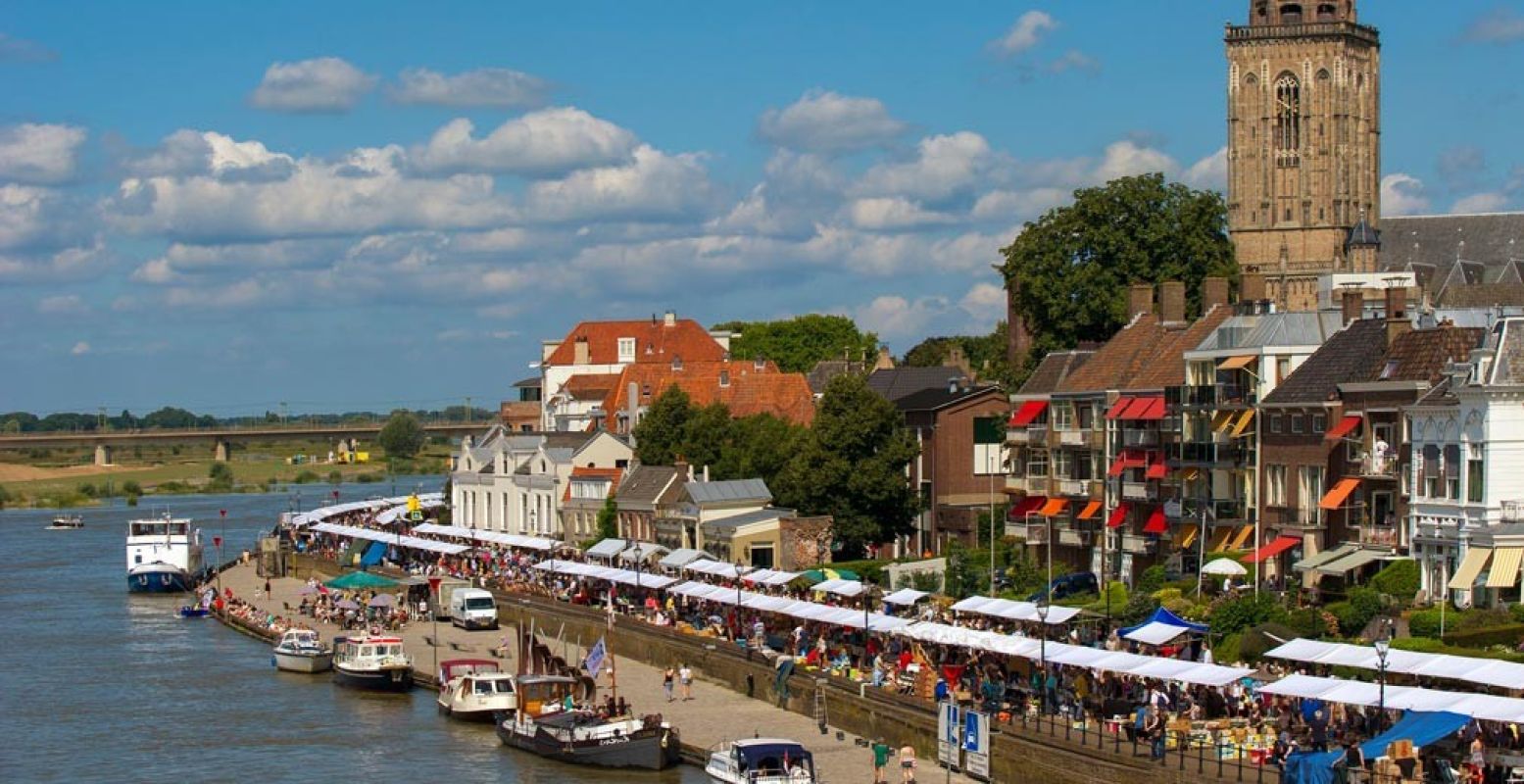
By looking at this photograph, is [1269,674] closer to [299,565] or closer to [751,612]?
[751,612]

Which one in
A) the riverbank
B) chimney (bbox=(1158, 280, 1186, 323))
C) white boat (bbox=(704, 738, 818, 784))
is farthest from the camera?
chimney (bbox=(1158, 280, 1186, 323))

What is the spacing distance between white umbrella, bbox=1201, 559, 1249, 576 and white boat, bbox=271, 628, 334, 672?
3575 cm

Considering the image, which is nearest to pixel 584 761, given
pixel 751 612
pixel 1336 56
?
pixel 751 612

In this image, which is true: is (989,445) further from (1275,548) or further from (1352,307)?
(1275,548)

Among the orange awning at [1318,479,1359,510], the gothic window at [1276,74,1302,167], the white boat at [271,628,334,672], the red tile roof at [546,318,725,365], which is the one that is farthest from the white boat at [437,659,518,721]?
the gothic window at [1276,74,1302,167]

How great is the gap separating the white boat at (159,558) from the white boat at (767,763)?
250 ft

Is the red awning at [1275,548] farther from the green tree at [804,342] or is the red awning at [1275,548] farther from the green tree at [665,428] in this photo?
the green tree at [804,342]

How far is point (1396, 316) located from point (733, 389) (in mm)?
59842

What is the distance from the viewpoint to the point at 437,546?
117688 millimetres

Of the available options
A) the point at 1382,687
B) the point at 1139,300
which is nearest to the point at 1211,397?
the point at 1139,300

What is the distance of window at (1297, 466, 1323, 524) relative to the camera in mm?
64688

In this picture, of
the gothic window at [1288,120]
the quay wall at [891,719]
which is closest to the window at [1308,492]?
the quay wall at [891,719]

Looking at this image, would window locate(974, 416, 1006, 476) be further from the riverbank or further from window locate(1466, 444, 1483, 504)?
window locate(1466, 444, 1483, 504)

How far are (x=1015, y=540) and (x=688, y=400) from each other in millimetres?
29130
